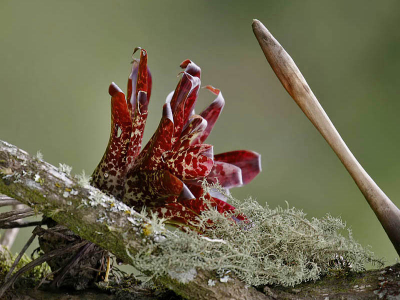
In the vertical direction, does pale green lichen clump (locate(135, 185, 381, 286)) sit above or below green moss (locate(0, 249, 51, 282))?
above

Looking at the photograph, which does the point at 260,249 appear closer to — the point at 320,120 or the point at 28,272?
Result: the point at 320,120

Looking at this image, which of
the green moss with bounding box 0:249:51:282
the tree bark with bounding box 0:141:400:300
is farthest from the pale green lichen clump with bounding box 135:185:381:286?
the green moss with bounding box 0:249:51:282

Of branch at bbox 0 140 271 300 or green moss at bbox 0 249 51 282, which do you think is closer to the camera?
branch at bbox 0 140 271 300

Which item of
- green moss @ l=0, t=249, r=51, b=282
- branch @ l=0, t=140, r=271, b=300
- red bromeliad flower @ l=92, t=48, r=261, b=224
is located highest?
red bromeliad flower @ l=92, t=48, r=261, b=224

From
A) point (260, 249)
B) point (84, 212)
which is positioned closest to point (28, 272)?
point (84, 212)

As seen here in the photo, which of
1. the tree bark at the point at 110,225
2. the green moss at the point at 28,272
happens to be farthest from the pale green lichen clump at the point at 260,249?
the green moss at the point at 28,272

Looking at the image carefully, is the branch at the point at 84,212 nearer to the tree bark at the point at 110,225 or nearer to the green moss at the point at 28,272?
the tree bark at the point at 110,225

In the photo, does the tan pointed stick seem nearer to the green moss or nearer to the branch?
the branch

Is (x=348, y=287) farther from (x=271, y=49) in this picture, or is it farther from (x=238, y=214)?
(x=271, y=49)
